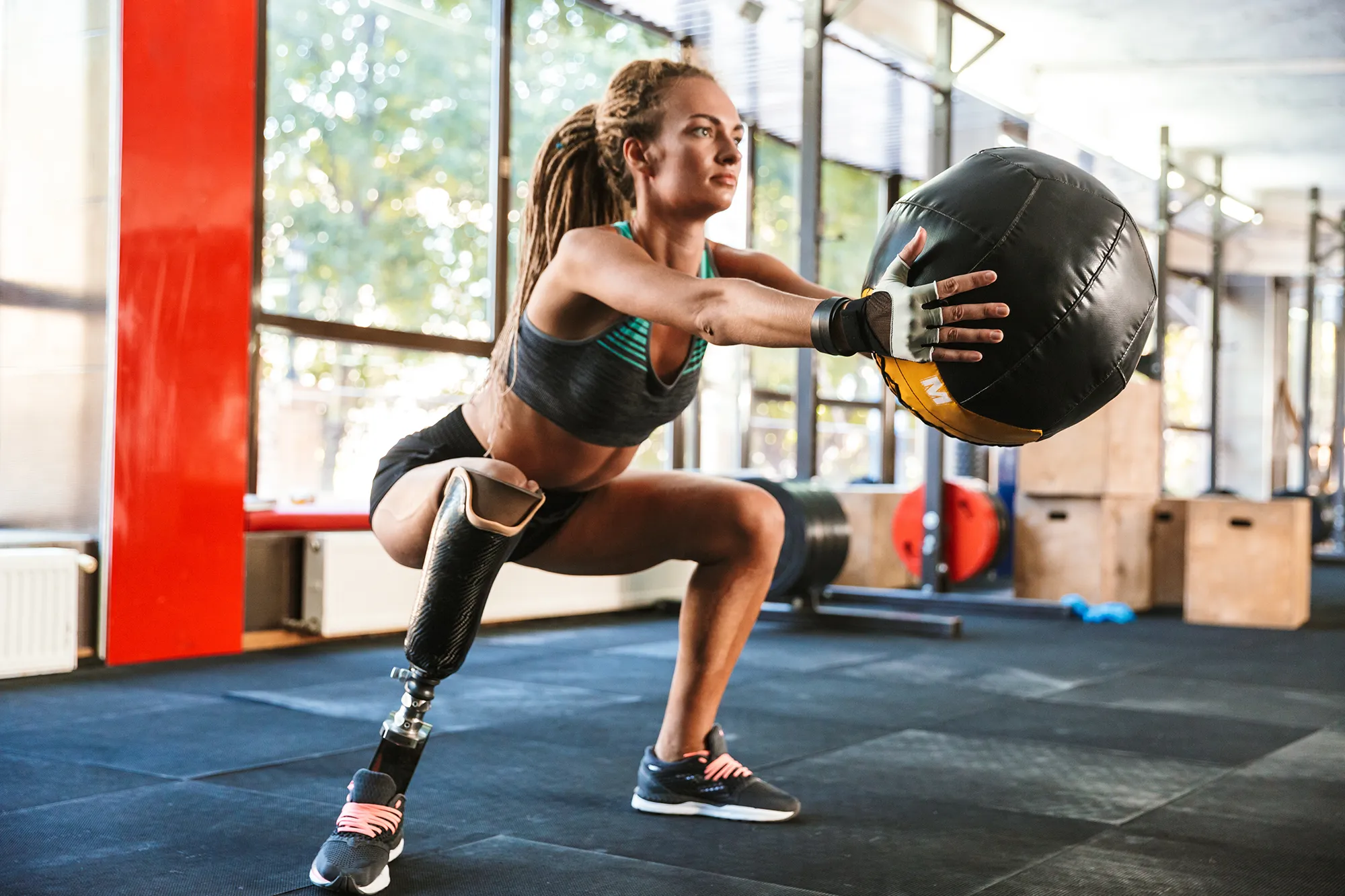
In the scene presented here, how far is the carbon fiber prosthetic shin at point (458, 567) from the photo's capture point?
1.74 metres

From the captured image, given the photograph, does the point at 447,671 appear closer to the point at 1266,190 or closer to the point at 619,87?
the point at 619,87

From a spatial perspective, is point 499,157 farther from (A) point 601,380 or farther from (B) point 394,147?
(A) point 601,380

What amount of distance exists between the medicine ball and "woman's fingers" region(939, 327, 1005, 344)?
4cm

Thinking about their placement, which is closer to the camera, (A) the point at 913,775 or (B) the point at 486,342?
(A) the point at 913,775

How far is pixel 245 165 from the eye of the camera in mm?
4121

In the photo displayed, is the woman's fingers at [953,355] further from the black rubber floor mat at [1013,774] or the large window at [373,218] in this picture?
the large window at [373,218]

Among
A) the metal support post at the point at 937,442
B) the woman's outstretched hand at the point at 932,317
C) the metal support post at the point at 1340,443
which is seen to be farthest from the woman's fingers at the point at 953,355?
the metal support post at the point at 1340,443

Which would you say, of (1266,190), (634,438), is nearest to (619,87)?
(634,438)

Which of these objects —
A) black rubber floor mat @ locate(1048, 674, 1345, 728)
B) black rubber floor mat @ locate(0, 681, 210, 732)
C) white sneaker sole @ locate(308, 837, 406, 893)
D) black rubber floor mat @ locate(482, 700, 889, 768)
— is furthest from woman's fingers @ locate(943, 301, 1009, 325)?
black rubber floor mat @ locate(0, 681, 210, 732)

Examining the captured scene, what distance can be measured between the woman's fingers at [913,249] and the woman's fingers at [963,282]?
73 millimetres

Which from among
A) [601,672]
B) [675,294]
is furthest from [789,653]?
[675,294]

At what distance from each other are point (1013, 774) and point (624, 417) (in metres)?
1.22

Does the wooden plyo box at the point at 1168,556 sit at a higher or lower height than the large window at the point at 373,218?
lower

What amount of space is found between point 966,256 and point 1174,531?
532 cm
